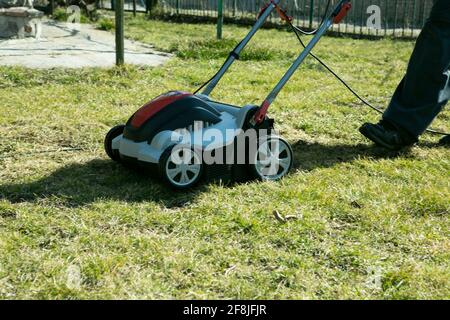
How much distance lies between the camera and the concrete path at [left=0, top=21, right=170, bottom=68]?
6852mm

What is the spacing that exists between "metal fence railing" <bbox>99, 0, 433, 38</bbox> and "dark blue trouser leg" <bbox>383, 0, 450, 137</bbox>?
7.42 metres

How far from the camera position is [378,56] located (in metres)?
8.83

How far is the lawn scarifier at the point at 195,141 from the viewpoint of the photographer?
3.25 metres

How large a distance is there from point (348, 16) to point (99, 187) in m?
10.6

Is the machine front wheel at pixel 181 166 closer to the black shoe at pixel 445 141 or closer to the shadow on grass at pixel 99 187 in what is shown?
the shadow on grass at pixel 99 187

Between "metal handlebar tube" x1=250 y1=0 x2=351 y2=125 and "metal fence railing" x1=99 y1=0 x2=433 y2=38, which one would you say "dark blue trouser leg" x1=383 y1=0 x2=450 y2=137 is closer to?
"metal handlebar tube" x1=250 y1=0 x2=351 y2=125

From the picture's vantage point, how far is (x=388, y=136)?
13.7ft

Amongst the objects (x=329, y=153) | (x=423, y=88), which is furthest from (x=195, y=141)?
(x=423, y=88)

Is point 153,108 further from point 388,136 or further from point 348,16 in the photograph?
point 348,16

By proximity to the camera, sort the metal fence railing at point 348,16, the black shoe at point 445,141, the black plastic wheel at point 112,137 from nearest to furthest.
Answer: the black plastic wheel at point 112,137 < the black shoe at point 445,141 < the metal fence railing at point 348,16

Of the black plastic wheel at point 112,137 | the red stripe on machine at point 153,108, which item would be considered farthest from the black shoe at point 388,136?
the black plastic wheel at point 112,137

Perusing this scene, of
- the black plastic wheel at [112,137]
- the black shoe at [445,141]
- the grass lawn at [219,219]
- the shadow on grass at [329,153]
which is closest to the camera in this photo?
the grass lawn at [219,219]

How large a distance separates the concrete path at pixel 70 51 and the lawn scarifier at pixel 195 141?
141 inches

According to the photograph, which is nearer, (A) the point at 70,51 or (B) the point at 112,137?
(B) the point at 112,137
